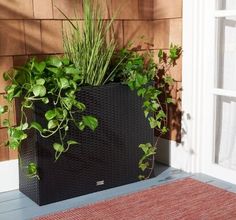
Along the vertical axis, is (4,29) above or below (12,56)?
above

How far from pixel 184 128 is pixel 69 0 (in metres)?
1.24

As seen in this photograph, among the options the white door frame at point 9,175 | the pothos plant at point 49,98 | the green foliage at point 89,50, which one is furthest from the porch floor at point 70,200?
the green foliage at point 89,50

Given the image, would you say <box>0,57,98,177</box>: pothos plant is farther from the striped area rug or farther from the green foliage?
the striped area rug

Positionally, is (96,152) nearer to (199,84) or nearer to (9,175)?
(9,175)

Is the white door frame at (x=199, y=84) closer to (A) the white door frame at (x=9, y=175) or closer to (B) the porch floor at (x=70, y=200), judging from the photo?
(B) the porch floor at (x=70, y=200)

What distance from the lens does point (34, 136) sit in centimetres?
230

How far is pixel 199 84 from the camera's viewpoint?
2809 millimetres

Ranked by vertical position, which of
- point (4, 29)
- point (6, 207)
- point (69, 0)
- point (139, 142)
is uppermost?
point (69, 0)

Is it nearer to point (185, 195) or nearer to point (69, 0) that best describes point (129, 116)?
point (185, 195)

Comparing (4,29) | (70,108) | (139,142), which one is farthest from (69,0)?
(139,142)

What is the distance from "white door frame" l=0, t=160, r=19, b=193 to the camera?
2580mm

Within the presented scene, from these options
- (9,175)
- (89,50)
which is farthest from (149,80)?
(9,175)

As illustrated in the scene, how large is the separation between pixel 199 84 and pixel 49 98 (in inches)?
43.9

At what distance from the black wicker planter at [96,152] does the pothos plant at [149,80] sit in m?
0.06
